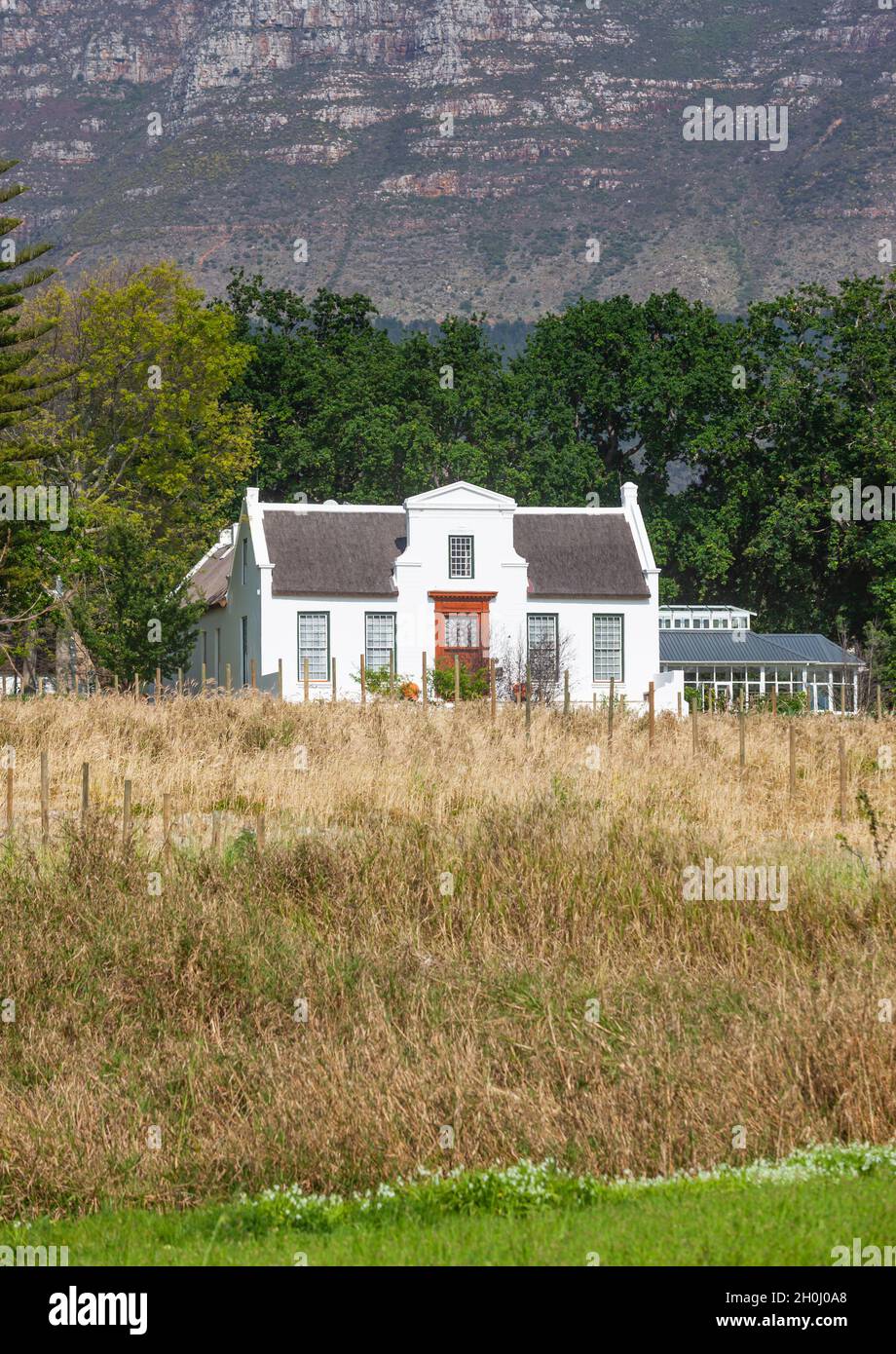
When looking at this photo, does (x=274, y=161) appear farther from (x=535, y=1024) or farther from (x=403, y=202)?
(x=535, y=1024)

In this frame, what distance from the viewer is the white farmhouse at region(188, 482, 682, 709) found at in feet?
155

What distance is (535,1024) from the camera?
10.6m

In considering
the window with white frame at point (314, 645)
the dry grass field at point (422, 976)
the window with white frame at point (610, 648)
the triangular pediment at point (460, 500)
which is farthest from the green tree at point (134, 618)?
the dry grass field at point (422, 976)

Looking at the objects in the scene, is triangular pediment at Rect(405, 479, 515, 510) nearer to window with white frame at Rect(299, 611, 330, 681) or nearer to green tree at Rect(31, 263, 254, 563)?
window with white frame at Rect(299, 611, 330, 681)

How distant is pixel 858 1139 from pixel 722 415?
58.0 meters

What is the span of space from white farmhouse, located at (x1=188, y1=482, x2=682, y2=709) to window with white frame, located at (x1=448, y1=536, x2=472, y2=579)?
28 millimetres

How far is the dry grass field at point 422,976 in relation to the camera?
895 centimetres

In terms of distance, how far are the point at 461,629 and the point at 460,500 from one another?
370cm

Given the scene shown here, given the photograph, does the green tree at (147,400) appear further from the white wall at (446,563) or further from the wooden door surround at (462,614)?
the wooden door surround at (462,614)

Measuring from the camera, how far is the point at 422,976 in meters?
11.8

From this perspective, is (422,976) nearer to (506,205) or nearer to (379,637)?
(379,637)

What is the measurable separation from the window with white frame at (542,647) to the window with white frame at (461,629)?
154 cm

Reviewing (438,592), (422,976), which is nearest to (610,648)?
(438,592)

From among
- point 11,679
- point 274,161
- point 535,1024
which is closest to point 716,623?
point 11,679
